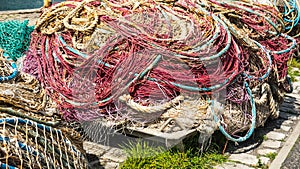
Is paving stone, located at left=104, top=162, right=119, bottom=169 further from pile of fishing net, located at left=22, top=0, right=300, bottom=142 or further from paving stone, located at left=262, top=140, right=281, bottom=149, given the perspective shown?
paving stone, located at left=262, top=140, right=281, bottom=149

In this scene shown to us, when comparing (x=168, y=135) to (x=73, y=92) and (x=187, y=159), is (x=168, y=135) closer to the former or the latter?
(x=187, y=159)

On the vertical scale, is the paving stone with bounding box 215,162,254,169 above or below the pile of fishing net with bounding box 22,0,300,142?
below

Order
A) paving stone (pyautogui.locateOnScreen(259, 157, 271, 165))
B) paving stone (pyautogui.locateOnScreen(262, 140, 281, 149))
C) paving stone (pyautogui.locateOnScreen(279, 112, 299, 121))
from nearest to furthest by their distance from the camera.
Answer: paving stone (pyautogui.locateOnScreen(259, 157, 271, 165)) < paving stone (pyautogui.locateOnScreen(262, 140, 281, 149)) < paving stone (pyautogui.locateOnScreen(279, 112, 299, 121))

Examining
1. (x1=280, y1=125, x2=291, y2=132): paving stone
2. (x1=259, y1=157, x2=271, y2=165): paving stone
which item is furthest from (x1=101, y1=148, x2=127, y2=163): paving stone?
(x1=280, y1=125, x2=291, y2=132): paving stone

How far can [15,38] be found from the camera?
25.8 ft

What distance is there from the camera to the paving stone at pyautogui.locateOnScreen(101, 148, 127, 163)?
5.58m

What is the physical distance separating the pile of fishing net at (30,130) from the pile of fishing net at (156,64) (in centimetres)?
45

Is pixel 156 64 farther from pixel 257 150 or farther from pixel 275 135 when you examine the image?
pixel 275 135

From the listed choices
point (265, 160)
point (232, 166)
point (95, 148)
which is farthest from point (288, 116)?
point (95, 148)

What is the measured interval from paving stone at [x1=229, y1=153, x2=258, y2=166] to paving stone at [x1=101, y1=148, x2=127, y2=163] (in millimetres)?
1303

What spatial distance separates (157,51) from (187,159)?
125cm

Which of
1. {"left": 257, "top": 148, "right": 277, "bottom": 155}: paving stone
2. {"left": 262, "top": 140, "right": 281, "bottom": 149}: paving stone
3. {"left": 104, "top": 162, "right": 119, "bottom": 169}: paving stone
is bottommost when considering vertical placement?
{"left": 104, "top": 162, "right": 119, "bottom": 169}: paving stone

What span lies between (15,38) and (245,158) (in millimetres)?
4299

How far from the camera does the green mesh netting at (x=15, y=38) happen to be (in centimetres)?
771
